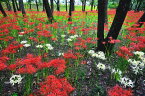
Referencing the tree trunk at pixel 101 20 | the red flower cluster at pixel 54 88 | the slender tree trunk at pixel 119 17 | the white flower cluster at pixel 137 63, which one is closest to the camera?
the red flower cluster at pixel 54 88

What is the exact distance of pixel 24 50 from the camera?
7.26 m

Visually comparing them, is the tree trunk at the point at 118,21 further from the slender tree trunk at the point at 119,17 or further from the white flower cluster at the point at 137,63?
the white flower cluster at the point at 137,63

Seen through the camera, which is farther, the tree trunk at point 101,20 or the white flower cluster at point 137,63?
the tree trunk at point 101,20

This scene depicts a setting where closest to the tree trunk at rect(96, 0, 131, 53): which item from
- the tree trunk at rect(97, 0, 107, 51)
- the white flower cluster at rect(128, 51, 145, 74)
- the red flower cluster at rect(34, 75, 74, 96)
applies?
the tree trunk at rect(97, 0, 107, 51)

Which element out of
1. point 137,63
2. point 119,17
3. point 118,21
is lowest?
point 137,63

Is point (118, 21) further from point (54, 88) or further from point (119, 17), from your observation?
point (54, 88)

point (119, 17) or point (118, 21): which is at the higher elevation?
point (119, 17)

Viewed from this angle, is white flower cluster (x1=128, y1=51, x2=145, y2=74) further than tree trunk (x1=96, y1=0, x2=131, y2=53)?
No

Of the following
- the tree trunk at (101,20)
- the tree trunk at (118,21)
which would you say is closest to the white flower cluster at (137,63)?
the tree trunk at (118,21)

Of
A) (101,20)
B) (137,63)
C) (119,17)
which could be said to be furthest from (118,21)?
(137,63)

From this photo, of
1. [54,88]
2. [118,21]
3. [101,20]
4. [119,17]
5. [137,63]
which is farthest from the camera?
[101,20]

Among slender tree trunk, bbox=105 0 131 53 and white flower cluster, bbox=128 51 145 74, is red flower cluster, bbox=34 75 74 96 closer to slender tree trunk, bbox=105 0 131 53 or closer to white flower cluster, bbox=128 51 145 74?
white flower cluster, bbox=128 51 145 74

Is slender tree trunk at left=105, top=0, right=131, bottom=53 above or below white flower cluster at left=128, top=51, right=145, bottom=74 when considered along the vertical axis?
above

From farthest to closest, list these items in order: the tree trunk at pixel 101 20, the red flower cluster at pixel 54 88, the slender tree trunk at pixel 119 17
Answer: the tree trunk at pixel 101 20 < the slender tree trunk at pixel 119 17 < the red flower cluster at pixel 54 88
